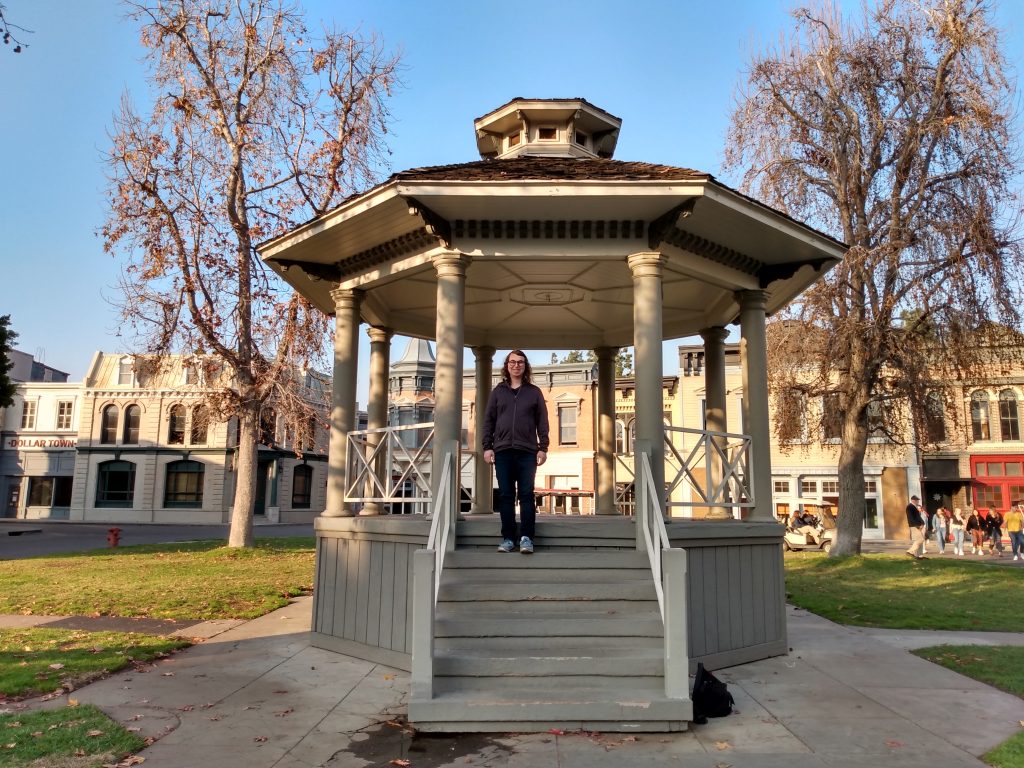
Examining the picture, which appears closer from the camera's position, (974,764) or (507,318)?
(974,764)

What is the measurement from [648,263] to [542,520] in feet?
9.88

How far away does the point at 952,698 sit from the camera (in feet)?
20.3

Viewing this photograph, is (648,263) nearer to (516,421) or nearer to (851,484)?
(516,421)

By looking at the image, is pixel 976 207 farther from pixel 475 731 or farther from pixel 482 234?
pixel 475 731

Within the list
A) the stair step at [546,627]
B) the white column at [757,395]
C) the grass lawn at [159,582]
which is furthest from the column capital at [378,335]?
the stair step at [546,627]

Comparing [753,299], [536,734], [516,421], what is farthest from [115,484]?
[536,734]

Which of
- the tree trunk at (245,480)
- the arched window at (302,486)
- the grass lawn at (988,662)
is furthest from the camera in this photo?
the arched window at (302,486)

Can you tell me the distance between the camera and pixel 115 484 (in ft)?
153

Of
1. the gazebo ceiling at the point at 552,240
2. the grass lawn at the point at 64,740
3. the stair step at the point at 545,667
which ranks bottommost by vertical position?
the grass lawn at the point at 64,740

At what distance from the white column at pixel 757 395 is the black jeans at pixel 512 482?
3110 mm

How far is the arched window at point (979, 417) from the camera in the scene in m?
37.3

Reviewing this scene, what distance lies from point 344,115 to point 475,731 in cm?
2069

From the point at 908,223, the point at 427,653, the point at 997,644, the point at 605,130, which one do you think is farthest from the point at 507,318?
the point at 908,223

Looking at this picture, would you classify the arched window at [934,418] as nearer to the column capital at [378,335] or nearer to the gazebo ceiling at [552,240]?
the gazebo ceiling at [552,240]
